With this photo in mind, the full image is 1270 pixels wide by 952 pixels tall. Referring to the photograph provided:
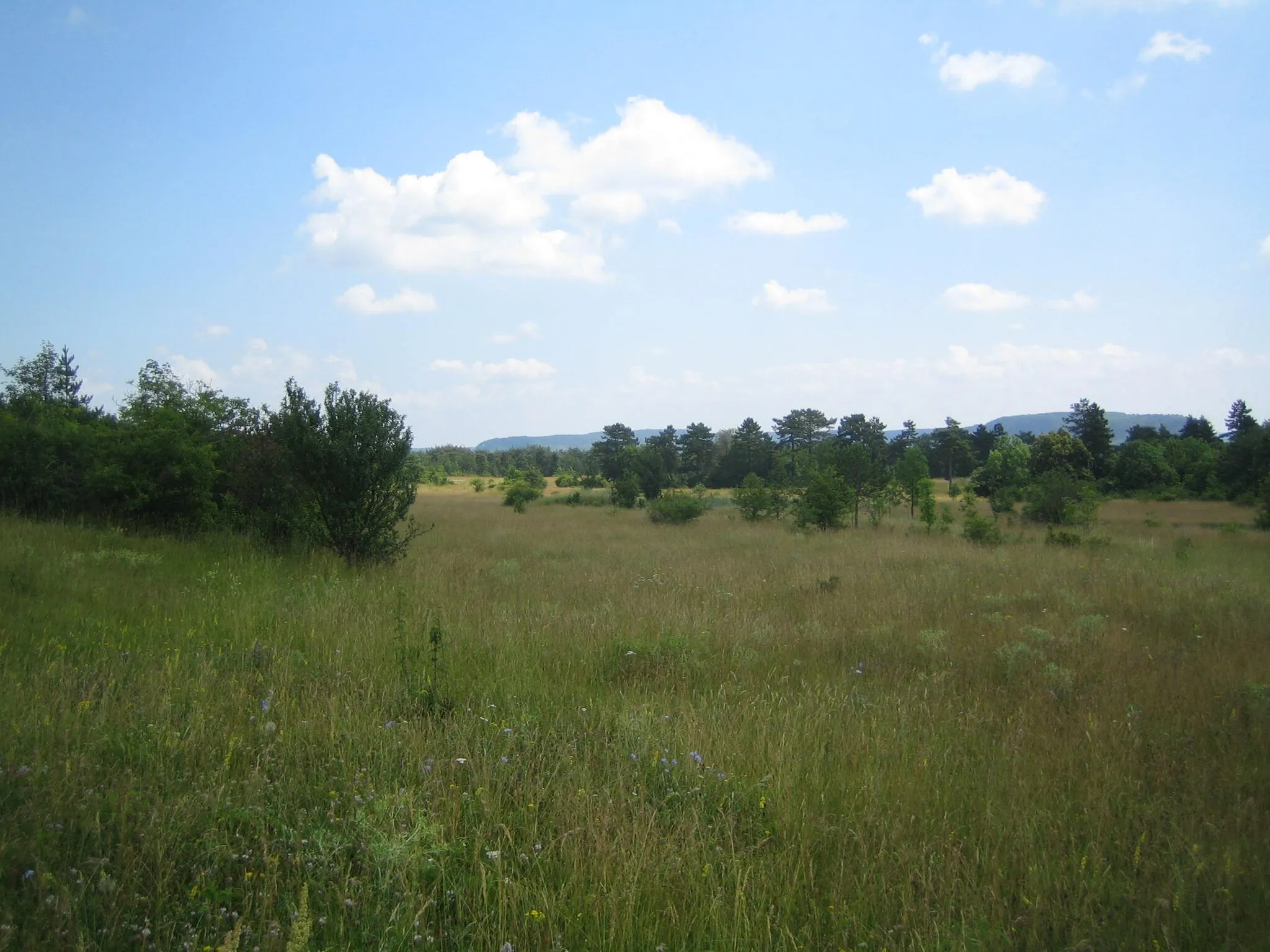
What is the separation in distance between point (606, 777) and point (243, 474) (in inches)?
441

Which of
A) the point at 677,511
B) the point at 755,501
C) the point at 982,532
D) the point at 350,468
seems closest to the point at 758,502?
the point at 755,501

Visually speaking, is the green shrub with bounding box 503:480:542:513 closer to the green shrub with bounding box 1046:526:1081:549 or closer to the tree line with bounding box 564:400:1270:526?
the tree line with bounding box 564:400:1270:526

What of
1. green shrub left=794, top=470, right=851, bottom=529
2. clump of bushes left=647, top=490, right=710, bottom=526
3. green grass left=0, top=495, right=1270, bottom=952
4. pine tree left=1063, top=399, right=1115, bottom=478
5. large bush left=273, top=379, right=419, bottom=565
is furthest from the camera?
pine tree left=1063, top=399, right=1115, bottom=478

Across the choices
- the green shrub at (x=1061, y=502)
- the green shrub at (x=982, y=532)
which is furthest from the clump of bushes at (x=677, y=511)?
the green shrub at (x=1061, y=502)

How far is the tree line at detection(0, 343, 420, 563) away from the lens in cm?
1091

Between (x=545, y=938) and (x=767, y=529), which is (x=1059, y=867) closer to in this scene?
(x=545, y=938)

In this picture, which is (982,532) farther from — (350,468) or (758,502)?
(350,468)

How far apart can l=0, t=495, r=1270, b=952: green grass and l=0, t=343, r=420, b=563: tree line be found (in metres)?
3.25

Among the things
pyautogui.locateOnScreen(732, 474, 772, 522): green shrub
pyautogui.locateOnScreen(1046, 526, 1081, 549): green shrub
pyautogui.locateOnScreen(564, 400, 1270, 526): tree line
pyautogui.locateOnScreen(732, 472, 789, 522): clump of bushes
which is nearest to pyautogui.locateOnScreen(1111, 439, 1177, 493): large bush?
pyautogui.locateOnScreen(564, 400, 1270, 526): tree line

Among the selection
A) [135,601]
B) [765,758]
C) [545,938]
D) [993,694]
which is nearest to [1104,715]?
[993,694]

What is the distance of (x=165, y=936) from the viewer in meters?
2.42

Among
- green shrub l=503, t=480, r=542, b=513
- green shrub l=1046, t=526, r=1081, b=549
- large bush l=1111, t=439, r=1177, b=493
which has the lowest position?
green shrub l=1046, t=526, r=1081, b=549

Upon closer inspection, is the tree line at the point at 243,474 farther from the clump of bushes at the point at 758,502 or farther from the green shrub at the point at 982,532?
the clump of bushes at the point at 758,502

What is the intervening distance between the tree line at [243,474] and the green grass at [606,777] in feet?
10.7
